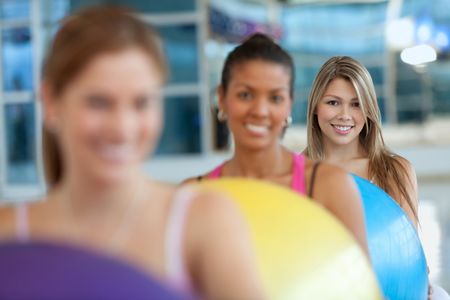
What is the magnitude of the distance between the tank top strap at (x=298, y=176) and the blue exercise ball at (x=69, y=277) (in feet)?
3.52

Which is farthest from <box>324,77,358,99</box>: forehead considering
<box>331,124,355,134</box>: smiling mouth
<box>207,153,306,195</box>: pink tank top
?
<box>207,153,306,195</box>: pink tank top

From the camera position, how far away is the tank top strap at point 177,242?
121 centimetres

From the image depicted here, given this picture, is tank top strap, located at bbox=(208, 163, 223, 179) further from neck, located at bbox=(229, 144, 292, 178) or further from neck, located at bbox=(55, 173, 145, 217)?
neck, located at bbox=(55, 173, 145, 217)

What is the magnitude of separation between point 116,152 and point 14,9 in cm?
1137

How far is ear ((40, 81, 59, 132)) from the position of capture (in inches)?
50.0

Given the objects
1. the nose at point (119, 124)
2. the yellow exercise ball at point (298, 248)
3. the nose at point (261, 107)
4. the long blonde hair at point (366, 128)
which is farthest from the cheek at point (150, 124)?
the long blonde hair at point (366, 128)

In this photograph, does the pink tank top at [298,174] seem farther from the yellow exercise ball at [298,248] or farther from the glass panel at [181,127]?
the glass panel at [181,127]

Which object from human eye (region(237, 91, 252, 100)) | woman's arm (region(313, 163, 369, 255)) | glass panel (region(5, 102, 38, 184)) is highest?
human eye (region(237, 91, 252, 100))

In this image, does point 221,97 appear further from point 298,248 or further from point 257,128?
point 298,248

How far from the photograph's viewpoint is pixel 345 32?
611 inches

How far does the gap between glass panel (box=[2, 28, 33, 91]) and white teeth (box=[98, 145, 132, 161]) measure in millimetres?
11104

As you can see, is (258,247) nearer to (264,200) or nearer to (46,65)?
(264,200)

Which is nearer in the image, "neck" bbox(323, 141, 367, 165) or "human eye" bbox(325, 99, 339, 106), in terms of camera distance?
"human eye" bbox(325, 99, 339, 106)

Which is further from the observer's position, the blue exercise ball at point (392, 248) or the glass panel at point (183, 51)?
the glass panel at point (183, 51)
